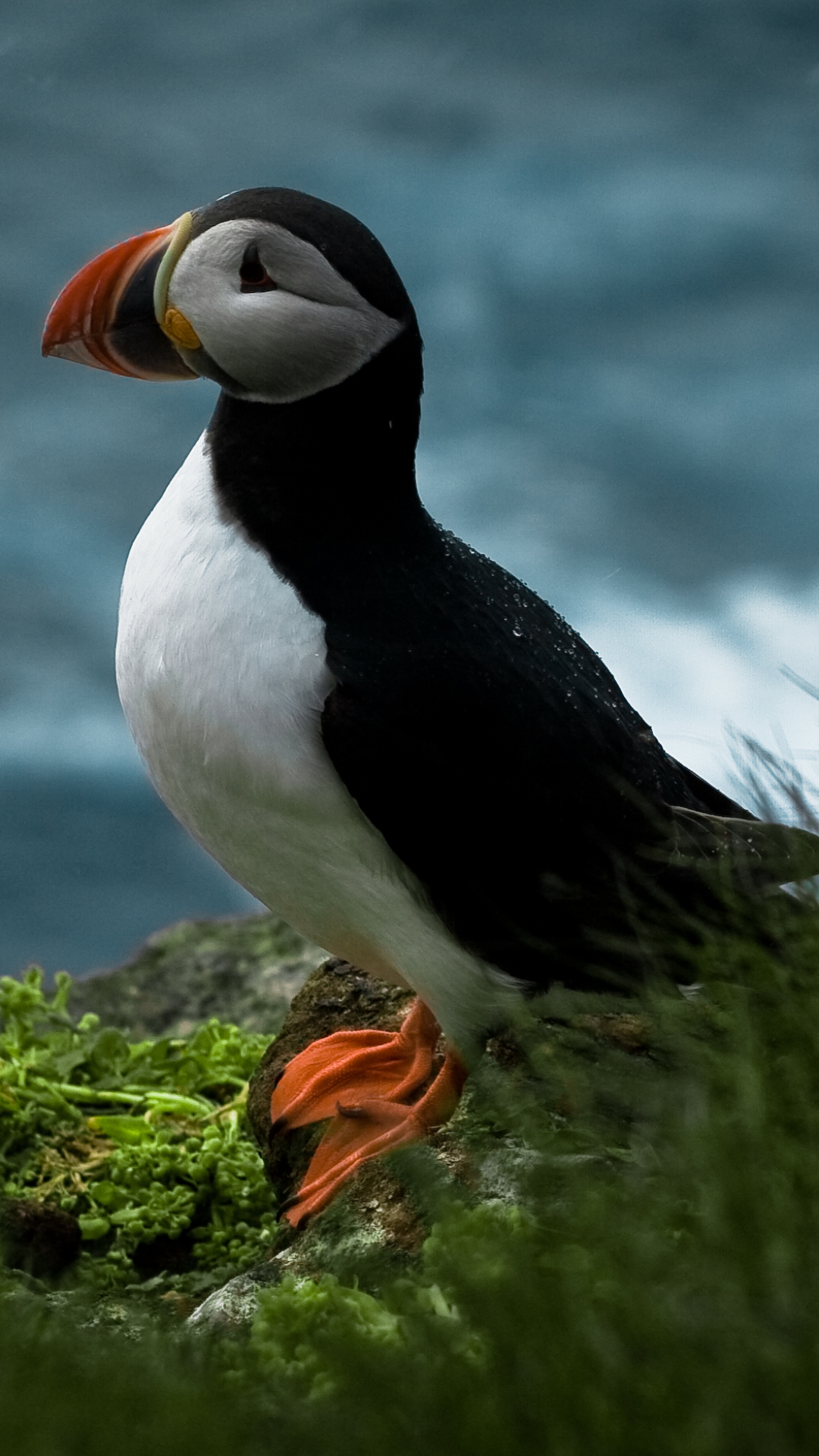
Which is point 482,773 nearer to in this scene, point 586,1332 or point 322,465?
point 322,465

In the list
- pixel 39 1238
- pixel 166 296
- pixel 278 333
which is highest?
pixel 166 296

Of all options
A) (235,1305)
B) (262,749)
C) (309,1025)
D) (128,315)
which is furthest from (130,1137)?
(128,315)

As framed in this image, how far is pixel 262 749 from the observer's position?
3223mm

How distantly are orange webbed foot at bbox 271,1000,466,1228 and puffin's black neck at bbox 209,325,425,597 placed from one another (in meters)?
1.14

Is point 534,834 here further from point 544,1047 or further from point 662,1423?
point 662,1423

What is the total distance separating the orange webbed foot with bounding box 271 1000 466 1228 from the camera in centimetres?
356

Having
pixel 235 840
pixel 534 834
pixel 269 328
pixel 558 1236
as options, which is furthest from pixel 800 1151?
pixel 269 328

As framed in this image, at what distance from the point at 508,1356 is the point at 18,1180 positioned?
320cm

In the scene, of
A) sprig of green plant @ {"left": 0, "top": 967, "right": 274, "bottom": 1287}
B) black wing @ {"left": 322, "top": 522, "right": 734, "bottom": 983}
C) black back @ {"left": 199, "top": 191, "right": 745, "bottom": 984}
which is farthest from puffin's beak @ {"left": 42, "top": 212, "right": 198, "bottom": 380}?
sprig of green plant @ {"left": 0, "top": 967, "right": 274, "bottom": 1287}

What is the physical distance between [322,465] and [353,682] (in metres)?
0.49

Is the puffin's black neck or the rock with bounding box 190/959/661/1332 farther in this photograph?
the puffin's black neck

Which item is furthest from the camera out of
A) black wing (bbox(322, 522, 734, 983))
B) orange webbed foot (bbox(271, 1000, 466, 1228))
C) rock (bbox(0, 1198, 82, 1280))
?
rock (bbox(0, 1198, 82, 1280))

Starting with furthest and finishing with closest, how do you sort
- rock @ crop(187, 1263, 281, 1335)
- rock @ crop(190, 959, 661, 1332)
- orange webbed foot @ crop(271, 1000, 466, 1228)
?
orange webbed foot @ crop(271, 1000, 466, 1228) → rock @ crop(187, 1263, 281, 1335) → rock @ crop(190, 959, 661, 1332)

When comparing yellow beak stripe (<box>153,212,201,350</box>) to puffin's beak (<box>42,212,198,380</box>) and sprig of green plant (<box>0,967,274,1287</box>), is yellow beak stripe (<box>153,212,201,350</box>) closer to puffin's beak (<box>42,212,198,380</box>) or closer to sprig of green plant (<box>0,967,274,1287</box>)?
puffin's beak (<box>42,212,198,380</box>)
